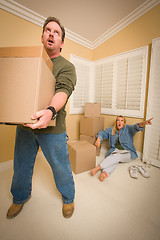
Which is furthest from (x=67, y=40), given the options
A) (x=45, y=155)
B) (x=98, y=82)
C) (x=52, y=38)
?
(x=45, y=155)

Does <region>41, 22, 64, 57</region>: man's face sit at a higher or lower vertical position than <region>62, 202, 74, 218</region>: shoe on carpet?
higher

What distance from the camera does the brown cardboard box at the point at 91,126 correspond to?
208cm

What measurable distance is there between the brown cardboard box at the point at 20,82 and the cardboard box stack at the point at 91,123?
1.62 metres

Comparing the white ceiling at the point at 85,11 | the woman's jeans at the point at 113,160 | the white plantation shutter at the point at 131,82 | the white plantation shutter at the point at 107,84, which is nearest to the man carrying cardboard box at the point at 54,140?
the woman's jeans at the point at 113,160

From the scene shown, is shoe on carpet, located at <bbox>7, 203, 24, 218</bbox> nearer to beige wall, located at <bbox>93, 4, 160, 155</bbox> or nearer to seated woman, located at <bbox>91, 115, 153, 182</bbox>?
seated woman, located at <bbox>91, 115, 153, 182</bbox>

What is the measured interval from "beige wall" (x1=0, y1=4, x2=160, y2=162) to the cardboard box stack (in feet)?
1.17

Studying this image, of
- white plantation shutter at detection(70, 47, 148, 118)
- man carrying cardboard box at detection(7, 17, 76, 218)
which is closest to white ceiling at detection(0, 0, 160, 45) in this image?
white plantation shutter at detection(70, 47, 148, 118)

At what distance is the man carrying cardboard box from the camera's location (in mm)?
727

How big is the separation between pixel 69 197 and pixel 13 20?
2143mm

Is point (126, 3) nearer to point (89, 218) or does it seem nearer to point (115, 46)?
point (115, 46)

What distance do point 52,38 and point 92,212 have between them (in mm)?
1348

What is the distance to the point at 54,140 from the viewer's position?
794mm

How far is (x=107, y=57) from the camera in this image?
2301mm

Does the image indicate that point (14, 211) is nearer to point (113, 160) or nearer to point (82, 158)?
point (82, 158)
